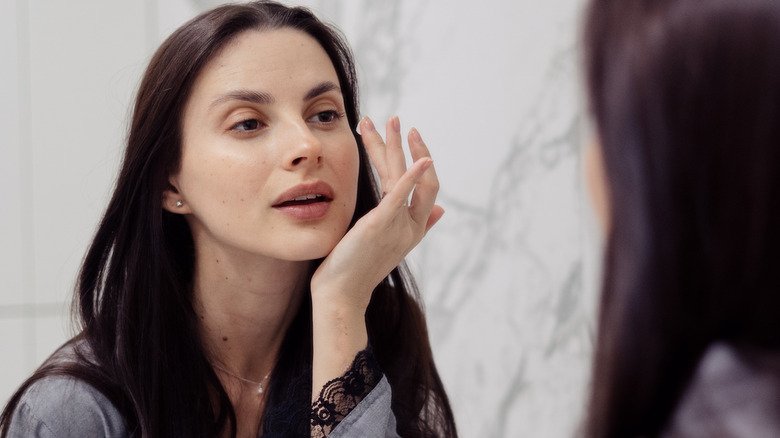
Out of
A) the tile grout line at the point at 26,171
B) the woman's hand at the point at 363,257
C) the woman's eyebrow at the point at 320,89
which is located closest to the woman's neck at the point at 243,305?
the woman's hand at the point at 363,257

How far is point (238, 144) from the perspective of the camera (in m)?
1.02

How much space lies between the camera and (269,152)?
101 cm

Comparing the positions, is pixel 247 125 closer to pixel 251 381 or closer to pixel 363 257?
pixel 363 257

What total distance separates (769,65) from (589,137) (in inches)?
4.5

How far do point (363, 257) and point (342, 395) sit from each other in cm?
17

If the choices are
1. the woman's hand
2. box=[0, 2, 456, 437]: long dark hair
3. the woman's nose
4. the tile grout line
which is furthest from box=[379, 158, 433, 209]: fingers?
the tile grout line

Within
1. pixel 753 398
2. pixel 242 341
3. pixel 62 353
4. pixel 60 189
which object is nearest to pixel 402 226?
pixel 242 341

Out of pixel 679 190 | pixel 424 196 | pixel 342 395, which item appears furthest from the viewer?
pixel 424 196

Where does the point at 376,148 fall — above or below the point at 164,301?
above

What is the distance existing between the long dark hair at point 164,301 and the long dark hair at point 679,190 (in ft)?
2.13

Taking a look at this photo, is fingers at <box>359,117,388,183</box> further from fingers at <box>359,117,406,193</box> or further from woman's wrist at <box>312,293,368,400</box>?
woman's wrist at <box>312,293,368,400</box>

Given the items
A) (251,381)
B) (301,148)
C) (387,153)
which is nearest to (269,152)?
(301,148)

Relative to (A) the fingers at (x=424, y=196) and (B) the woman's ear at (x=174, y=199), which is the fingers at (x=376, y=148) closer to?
(A) the fingers at (x=424, y=196)

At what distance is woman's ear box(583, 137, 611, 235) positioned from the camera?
0.50 m
